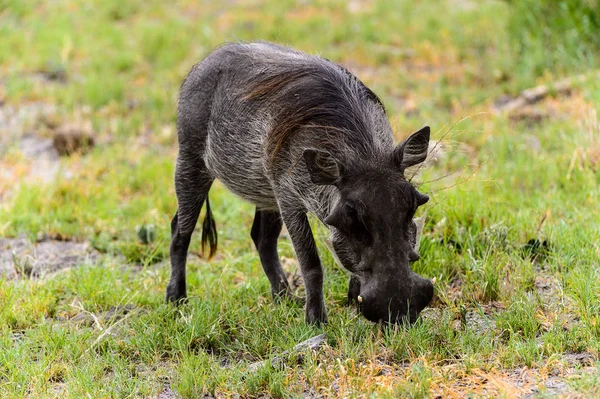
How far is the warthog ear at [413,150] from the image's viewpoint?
12.3ft

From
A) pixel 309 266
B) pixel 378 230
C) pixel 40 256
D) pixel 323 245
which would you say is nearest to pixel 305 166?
pixel 309 266

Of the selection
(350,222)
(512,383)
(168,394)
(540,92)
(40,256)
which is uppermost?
(350,222)

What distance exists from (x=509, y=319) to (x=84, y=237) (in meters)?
3.21

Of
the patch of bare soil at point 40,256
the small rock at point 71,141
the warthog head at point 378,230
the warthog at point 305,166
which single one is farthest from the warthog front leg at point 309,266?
the small rock at point 71,141

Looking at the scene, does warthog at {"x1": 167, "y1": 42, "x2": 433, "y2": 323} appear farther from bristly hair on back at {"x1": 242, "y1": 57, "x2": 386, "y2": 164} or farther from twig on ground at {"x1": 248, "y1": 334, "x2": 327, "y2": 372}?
twig on ground at {"x1": 248, "y1": 334, "x2": 327, "y2": 372}

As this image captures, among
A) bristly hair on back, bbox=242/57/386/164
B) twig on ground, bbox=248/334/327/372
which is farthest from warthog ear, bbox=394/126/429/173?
twig on ground, bbox=248/334/327/372

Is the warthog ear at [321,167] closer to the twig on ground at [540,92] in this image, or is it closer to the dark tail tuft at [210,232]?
the dark tail tuft at [210,232]

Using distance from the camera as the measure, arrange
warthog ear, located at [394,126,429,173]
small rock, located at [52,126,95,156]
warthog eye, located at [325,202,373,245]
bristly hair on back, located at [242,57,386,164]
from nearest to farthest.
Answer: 1. warthog eye, located at [325,202,373,245]
2. warthog ear, located at [394,126,429,173]
3. bristly hair on back, located at [242,57,386,164]
4. small rock, located at [52,126,95,156]

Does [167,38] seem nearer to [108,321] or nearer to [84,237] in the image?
[84,237]

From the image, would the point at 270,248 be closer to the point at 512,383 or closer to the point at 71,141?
the point at 512,383

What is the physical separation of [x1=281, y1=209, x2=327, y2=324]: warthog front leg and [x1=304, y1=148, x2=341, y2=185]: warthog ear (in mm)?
430

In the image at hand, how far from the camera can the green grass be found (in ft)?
11.9

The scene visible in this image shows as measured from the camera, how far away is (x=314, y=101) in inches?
160

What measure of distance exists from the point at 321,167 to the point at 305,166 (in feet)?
1.08
